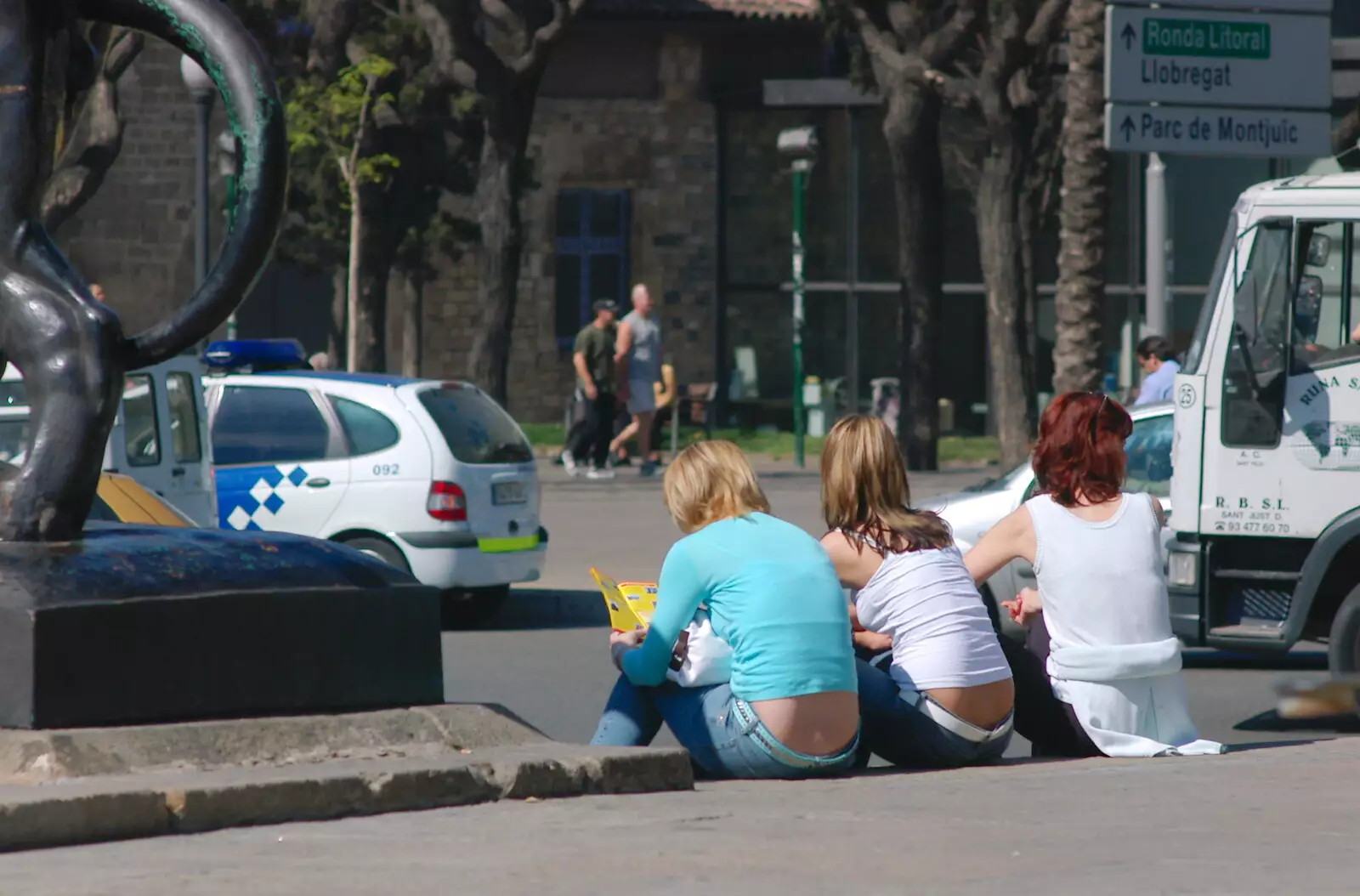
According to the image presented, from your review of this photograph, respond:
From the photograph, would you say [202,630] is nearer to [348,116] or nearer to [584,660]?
[584,660]

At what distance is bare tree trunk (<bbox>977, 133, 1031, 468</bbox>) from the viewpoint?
23.0m

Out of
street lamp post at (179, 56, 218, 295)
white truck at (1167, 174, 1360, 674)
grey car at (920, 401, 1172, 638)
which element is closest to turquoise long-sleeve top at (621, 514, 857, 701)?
white truck at (1167, 174, 1360, 674)

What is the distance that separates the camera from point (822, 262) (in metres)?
36.3

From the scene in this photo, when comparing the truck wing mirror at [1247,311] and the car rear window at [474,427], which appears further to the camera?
the car rear window at [474,427]

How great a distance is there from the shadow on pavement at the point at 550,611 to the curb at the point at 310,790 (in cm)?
708

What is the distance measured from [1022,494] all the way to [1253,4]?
369cm

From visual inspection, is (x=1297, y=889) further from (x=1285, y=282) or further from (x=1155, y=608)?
(x=1285, y=282)

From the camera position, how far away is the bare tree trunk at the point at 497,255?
25.5 m

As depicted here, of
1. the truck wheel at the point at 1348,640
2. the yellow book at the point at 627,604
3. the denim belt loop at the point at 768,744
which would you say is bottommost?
the truck wheel at the point at 1348,640

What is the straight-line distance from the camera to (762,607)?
674 cm

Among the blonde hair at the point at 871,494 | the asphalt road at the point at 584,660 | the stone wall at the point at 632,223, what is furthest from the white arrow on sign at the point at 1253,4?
the stone wall at the point at 632,223

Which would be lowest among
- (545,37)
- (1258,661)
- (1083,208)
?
(1258,661)

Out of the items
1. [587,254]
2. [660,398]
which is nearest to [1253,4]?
[660,398]

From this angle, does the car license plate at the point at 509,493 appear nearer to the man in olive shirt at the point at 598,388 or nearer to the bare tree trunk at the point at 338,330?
the man in olive shirt at the point at 598,388
